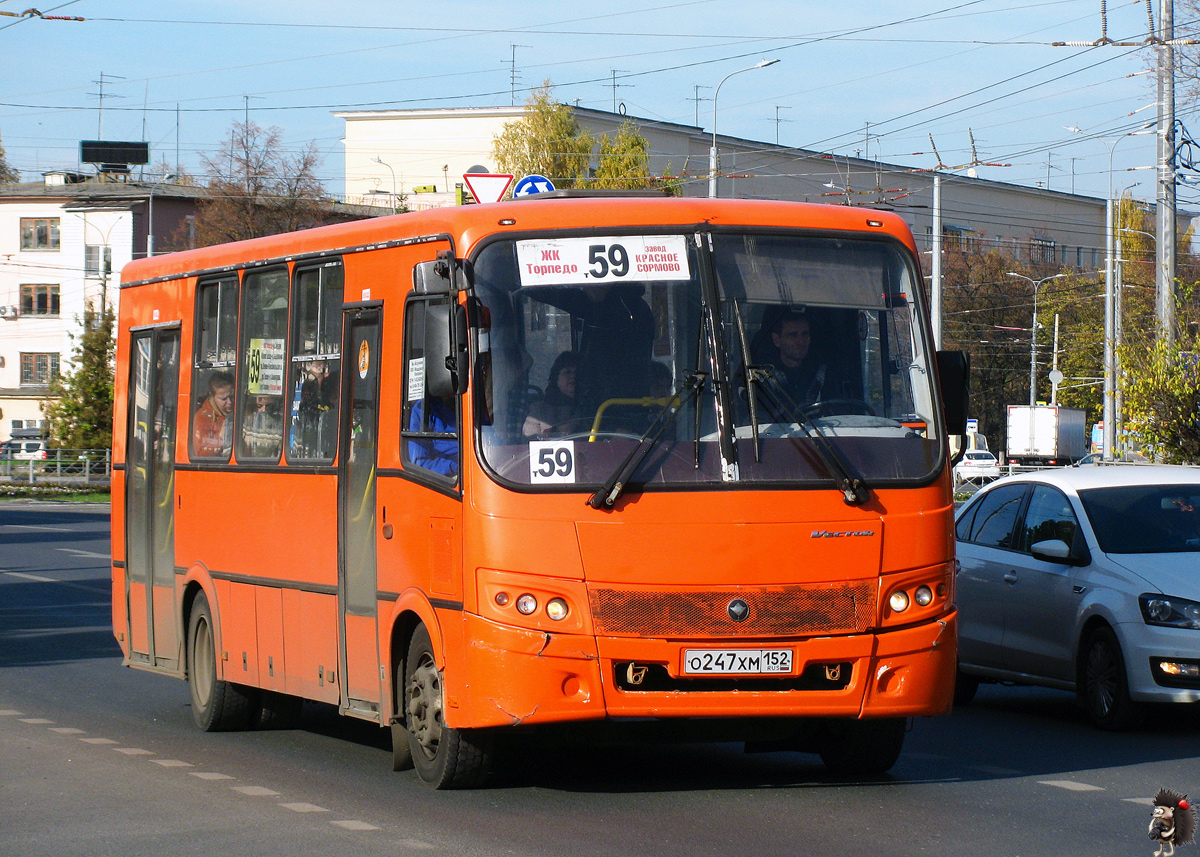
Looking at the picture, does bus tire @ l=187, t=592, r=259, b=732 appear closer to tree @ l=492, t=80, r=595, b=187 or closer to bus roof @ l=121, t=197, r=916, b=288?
bus roof @ l=121, t=197, r=916, b=288

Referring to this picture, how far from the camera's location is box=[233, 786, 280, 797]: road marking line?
8328 mm

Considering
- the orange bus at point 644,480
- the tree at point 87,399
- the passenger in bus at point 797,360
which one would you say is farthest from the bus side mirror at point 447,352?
the tree at point 87,399

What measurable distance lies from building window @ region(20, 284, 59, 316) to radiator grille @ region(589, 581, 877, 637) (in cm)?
7785

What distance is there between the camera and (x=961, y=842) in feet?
23.1

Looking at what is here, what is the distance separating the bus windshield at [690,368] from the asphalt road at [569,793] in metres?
1.46

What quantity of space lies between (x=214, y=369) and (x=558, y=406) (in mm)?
3946

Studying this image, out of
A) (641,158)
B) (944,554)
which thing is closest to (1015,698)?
(944,554)

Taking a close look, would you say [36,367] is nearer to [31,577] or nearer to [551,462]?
[31,577]

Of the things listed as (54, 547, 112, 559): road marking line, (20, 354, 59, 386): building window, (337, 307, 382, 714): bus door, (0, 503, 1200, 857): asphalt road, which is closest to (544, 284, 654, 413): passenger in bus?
(337, 307, 382, 714): bus door

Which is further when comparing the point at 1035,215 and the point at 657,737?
the point at 1035,215

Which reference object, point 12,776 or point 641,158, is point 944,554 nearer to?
point 12,776

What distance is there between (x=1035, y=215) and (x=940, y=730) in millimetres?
102662

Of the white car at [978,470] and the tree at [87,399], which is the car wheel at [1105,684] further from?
the white car at [978,470]

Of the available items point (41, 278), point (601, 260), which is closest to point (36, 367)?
point (41, 278)
